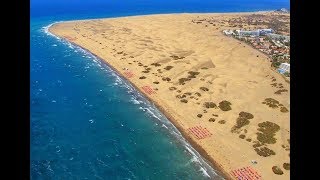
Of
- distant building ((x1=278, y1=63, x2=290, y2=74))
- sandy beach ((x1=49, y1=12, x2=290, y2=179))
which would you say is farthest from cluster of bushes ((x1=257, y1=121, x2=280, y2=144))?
distant building ((x1=278, y1=63, x2=290, y2=74))

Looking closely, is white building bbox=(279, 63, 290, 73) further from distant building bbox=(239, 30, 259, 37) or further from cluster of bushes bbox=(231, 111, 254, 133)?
distant building bbox=(239, 30, 259, 37)

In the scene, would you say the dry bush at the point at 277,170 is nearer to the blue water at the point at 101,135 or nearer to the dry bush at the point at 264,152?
the dry bush at the point at 264,152

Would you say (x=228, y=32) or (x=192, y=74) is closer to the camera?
(x=192, y=74)

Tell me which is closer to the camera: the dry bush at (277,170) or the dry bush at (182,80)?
the dry bush at (277,170)

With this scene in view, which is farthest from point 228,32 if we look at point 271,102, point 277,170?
point 277,170

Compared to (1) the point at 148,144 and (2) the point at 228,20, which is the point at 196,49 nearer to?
(1) the point at 148,144

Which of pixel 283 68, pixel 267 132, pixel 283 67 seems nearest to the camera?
pixel 267 132

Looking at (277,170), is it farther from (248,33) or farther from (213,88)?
(248,33)

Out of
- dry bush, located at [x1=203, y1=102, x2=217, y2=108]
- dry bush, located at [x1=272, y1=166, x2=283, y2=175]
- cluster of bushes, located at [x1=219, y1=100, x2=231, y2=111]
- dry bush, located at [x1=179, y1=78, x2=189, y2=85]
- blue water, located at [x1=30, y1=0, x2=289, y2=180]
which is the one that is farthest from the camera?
dry bush, located at [x1=179, y1=78, x2=189, y2=85]

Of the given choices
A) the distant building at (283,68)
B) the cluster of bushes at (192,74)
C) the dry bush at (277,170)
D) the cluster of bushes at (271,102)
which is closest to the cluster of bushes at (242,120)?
the cluster of bushes at (271,102)
